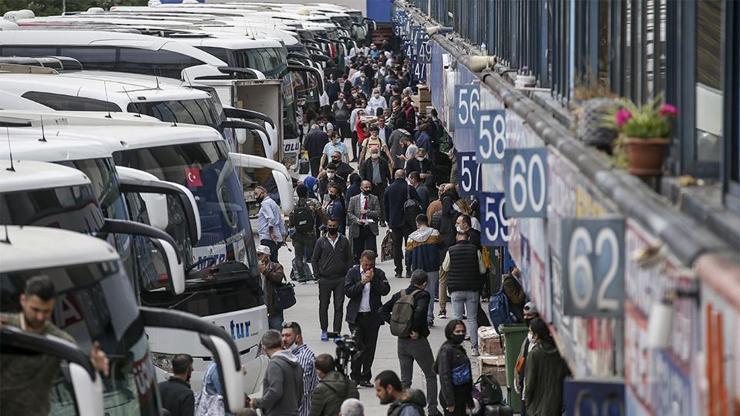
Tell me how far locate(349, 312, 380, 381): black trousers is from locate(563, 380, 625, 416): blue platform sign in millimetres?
10660

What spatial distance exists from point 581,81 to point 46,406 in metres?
4.12

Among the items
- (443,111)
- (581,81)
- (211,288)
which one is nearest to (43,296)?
(581,81)

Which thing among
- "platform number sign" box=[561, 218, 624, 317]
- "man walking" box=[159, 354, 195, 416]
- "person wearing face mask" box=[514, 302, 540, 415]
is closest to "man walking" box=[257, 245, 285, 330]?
"person wearing face mask" box=[514, 302, 540, 415]

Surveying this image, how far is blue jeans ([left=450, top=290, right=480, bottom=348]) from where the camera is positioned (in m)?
19.2

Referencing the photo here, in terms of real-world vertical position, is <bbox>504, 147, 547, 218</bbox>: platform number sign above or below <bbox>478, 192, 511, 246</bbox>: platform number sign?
above

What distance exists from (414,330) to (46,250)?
26.8ft

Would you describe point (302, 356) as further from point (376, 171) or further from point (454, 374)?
point (376, 171)

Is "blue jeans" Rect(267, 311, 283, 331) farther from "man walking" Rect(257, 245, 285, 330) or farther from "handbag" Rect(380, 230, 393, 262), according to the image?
"handbag" Rect(380, 230, 393, 262)

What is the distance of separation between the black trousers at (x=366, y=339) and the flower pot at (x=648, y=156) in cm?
1076

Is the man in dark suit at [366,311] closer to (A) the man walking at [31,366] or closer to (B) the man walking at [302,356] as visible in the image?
(B) the man walking at [302,356]

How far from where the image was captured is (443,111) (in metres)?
25.7

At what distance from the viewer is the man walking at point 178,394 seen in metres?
13.2

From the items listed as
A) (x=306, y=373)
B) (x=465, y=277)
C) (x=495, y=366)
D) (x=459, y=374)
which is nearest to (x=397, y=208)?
(x=465, y=277)

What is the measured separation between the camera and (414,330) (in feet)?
55.4
